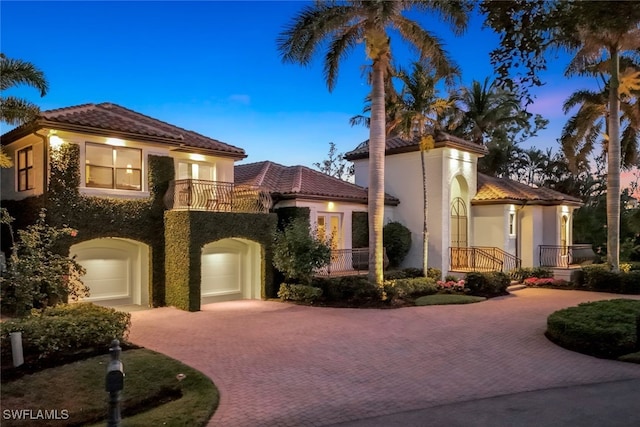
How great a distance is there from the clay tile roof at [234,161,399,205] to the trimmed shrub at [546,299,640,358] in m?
11.3

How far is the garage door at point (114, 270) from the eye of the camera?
1636cm

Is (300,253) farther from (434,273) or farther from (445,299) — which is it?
→ (434,273)

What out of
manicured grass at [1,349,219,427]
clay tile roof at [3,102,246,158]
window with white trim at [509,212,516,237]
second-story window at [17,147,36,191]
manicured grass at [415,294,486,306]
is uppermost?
clay tile roof at [3,102,246,158]

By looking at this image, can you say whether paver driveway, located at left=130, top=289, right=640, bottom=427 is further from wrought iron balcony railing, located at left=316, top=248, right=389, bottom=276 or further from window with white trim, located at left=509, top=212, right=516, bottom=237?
window with white trim, located at left=509, top=212, right=516, bottom=237

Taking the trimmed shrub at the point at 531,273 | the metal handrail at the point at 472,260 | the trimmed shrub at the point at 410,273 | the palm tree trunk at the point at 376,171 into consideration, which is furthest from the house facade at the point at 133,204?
the trimmed shrub at the point at 531,273

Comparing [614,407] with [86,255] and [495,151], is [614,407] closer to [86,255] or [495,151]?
[86,255]

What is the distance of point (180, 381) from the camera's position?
8180 millimetres

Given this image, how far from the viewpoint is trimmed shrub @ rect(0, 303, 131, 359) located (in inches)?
367

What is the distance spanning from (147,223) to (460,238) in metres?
17.6

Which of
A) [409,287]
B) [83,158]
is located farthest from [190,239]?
[409,287]

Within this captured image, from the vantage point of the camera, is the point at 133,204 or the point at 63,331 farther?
the point at 133,204

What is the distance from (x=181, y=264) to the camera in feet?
53.1

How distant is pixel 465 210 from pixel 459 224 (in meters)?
0.88

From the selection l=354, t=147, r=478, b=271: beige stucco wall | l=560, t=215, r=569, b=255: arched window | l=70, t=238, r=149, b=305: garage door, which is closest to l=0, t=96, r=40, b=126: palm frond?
l=70, t=238, r=149, b=305: garage door
